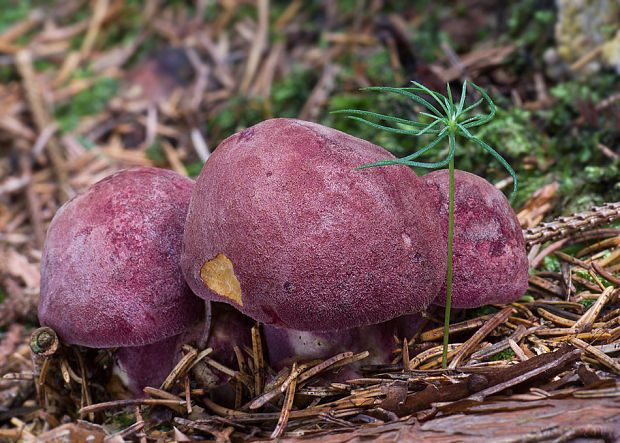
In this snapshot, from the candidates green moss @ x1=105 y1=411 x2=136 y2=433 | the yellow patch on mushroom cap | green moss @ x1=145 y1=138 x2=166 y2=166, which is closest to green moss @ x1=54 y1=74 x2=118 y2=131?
green moss @ x1=145 y1=138 x2=166 y2=166

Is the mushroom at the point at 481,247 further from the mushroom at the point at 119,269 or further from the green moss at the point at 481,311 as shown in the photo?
the mushroom at the point at 119,269

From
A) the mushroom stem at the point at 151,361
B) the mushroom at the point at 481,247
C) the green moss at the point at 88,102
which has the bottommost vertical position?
the mushroom stem at the point at 151,361

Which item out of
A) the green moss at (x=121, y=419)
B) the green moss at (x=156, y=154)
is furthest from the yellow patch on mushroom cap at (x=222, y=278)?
the green moss at (x=156, y=154)

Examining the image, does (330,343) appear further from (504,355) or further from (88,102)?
(88,102)

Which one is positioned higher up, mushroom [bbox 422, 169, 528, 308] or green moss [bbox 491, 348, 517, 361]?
mushroom [bbox 422, 169, 528, 308]

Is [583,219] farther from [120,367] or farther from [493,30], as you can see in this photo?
[493,30]

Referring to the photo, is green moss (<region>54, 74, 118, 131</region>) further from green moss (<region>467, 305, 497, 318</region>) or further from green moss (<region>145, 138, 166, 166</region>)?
green moss (<region>467, 305, 497, 318</region>)
